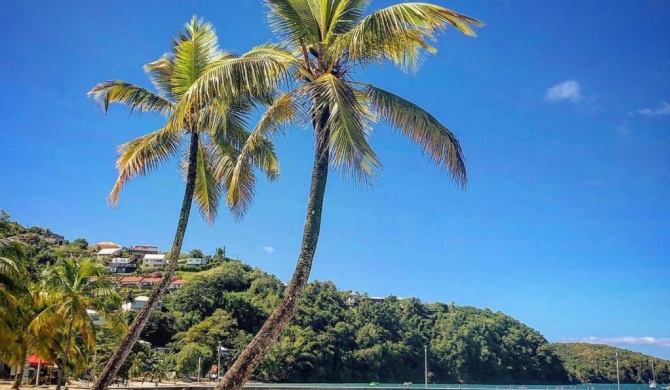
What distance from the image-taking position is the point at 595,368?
382 ft

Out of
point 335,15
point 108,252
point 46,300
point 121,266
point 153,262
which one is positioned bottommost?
point 46,300

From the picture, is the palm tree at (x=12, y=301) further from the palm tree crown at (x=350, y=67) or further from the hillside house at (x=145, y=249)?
the hillside house at (x=145, y=249)

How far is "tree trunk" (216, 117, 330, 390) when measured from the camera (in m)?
6.41

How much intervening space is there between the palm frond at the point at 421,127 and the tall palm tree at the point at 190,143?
8.58 feet

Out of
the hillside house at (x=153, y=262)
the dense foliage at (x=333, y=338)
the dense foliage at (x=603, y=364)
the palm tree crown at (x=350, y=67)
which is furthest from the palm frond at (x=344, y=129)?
the hillside house at (x=153, y=262)

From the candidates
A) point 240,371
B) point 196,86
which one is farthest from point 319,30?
point 240,371

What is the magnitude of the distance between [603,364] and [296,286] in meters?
129

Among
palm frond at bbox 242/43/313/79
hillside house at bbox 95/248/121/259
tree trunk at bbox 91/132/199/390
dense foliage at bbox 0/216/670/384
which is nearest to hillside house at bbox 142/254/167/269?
hillside house at bbox 95/248/121/259

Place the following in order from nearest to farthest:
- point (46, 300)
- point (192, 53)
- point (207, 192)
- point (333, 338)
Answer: point (192, 53)
point (207, 192)
point (46, 300)
point (333, 338)

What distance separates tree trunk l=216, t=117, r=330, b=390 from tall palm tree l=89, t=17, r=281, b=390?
8.73ft

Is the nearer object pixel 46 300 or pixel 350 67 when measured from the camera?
pixel 350 67

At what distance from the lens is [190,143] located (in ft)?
38.0

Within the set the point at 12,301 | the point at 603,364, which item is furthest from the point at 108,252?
the point at 12,301

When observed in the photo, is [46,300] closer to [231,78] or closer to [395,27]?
[231,78]
